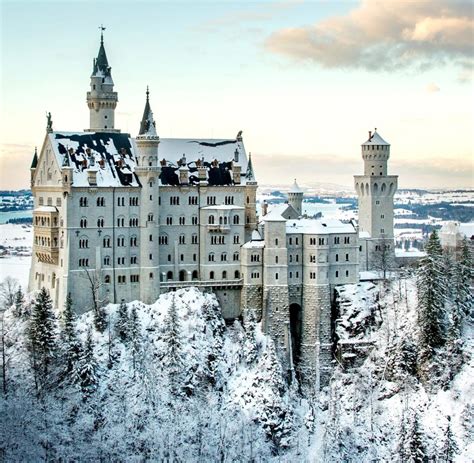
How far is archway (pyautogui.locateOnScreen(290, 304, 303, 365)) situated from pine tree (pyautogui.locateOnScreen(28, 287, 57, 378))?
3267 cm

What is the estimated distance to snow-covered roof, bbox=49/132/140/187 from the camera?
122356 millimetres

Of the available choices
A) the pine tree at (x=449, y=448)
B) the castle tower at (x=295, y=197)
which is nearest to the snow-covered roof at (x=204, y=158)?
the castle tower at (x=295, y=197)

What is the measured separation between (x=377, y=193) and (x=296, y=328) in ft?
81.5

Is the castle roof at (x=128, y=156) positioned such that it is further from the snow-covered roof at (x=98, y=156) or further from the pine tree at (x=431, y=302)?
the pine tree at (x=431, y=302)

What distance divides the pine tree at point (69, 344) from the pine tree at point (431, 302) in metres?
44.1

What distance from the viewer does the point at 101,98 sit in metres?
132

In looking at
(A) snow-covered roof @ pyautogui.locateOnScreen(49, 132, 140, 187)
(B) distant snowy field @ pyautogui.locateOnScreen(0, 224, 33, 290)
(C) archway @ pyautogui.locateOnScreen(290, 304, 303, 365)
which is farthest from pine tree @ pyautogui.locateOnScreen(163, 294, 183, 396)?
(B) distant snowy field @ pyautogui.locateOnScreen(0, 224, 33, 290)

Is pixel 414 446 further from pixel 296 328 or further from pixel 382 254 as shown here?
pixel 382 254

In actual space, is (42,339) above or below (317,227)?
below

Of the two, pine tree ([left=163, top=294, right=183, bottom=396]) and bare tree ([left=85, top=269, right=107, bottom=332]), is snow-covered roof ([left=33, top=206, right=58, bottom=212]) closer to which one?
bare tree ([left=85, top=269, right=107, bottom=332])

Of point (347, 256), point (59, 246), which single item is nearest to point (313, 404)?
point (347, 256)

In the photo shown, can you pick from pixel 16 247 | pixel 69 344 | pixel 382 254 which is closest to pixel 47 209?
pixel 69 344

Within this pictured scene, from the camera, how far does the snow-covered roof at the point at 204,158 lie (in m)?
129

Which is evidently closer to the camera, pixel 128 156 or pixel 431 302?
pixel 431 302
